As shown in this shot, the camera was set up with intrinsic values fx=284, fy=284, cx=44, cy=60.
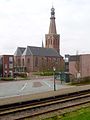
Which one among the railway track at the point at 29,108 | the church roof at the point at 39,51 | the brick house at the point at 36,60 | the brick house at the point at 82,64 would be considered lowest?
the railway track at the point at 29,108

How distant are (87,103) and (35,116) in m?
5.71

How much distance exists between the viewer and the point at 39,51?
148625 mm

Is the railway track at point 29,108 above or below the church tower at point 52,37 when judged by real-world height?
below

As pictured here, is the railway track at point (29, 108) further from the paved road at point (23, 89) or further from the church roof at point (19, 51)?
the church roof at point (19, 51)

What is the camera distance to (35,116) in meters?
14.4

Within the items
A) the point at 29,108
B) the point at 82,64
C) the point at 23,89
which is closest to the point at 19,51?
the point at 82,64

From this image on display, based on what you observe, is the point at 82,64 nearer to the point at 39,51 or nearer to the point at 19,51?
the point at 39,51

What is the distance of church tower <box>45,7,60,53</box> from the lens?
164250 mm

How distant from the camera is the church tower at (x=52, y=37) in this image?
16425 cm

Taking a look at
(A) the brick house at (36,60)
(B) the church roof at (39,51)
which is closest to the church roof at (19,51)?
(A) the brick house at (36,60)

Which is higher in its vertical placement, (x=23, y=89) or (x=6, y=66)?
(x=6, y=66)

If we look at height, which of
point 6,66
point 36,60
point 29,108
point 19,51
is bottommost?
point 29,108

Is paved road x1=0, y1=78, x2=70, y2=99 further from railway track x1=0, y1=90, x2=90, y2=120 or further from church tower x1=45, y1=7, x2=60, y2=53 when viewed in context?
church tower x1=45, y1=7, x2=60, y2=53

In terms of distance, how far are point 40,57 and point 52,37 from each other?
21095 millimetres
